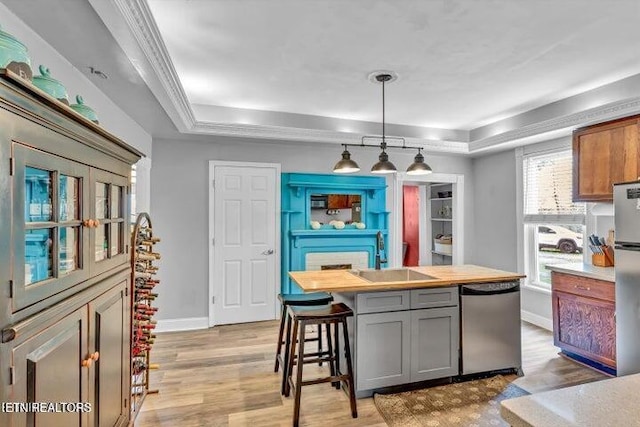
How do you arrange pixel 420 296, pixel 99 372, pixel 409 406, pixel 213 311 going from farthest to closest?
1. pixel 213 311
2. pixel 420 296
3. pixel 409 406
4. pixel 99 372

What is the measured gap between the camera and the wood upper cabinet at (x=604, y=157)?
127 inches

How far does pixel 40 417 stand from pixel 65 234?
608mm

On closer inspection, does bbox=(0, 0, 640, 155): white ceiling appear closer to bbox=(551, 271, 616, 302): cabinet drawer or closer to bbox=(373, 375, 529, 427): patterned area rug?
bbox=(551, 271, 616, 302): cabinet drawer

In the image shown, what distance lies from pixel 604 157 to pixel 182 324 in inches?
196

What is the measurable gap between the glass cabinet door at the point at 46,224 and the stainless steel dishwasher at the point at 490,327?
105 inches

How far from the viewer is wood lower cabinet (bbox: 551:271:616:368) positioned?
3104 mm

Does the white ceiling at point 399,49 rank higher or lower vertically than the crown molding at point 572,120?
higher

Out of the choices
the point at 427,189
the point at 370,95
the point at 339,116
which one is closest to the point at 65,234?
the point at 370,95

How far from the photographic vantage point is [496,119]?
15.2 ft

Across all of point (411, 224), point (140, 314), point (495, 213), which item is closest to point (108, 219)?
point (140, 314)

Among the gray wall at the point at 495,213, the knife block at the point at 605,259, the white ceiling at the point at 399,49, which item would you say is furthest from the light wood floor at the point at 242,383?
the white ceiling at the point at 399,49

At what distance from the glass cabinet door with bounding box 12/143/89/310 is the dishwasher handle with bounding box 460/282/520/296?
2646 mm

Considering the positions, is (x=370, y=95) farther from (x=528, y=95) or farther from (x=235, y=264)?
(x=235, y=264)

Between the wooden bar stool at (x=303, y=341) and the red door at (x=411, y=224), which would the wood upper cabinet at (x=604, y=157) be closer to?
the wooden bar stool at (x=303, y=341)
